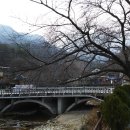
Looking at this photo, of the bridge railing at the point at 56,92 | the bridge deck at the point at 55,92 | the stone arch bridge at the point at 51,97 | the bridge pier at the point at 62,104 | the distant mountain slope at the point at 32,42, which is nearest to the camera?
the distant mountain slope at the point at 32,42

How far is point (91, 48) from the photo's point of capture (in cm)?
1134

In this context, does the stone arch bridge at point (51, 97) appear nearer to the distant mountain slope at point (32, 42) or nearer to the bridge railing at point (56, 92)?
the bridge railing at point (56, 92)

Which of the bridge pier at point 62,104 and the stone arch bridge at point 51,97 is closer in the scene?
the stone arch bridge at point 51,97

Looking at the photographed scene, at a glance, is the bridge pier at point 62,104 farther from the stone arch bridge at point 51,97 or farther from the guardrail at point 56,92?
the guardrail at point 56,92

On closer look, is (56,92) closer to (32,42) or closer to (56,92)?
(56,92)

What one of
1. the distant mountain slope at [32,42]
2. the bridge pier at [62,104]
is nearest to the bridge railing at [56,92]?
the bridge pier at [62,104]

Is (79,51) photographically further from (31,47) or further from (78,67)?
(31,47)

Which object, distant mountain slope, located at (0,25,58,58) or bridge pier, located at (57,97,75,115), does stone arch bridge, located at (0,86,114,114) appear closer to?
bridge pier, located at (57,97,75,115)

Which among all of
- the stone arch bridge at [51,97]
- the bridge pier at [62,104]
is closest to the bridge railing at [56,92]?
the stone arch bridge at [51,97]

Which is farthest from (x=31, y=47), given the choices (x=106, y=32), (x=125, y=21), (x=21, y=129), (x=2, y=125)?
(x=2, y=125)

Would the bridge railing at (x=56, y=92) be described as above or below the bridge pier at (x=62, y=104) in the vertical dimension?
above

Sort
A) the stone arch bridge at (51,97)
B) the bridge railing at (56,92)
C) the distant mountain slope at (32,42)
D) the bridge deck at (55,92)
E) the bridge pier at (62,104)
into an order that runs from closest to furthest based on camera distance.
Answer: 1. the distant mountain slope at (32,42)
2. the bridge deck at (55,92)
3. the bridge railing at (56,92)
4. the stone arch bridge at (51,97)
5. the bridge pier at (62,104)

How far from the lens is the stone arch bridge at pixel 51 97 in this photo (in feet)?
182

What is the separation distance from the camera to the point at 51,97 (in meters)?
58.1
